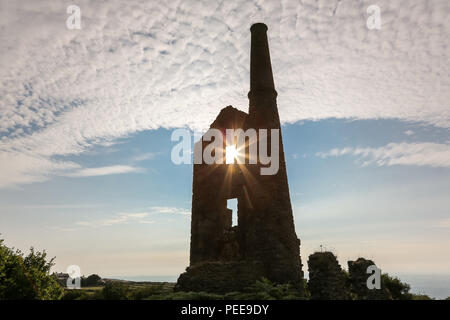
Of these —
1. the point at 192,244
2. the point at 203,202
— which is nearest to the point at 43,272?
the point at 192,244

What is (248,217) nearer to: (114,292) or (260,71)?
(114,292)

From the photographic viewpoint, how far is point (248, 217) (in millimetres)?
17875

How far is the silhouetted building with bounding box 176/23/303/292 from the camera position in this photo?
15.3 meters

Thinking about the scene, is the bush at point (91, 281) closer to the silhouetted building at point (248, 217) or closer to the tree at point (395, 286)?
the silhouetted building at point (248, 217)

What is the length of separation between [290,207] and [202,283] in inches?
253

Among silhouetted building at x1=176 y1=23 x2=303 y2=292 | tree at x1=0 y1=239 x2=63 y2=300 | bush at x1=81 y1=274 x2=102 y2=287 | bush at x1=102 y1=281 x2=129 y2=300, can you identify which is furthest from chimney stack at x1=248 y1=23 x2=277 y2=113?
bush at x1=81 y1=274 x2=102 y2=287

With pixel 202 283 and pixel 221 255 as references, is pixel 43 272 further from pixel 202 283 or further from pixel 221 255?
pixel 202 283

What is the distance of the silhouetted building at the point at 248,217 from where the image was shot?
1527 cm

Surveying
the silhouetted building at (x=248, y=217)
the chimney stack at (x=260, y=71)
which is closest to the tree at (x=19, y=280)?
the silhouetted building at (x=248, y=217)

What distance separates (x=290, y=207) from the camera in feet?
57.2

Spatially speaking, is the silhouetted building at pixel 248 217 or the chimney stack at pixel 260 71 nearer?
the silhouetted building at pixel 248 217

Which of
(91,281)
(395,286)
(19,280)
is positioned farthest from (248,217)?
(91,281)

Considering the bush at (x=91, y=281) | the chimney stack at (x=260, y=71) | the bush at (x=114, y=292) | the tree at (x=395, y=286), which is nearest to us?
the bush at (x=114, y=292)
